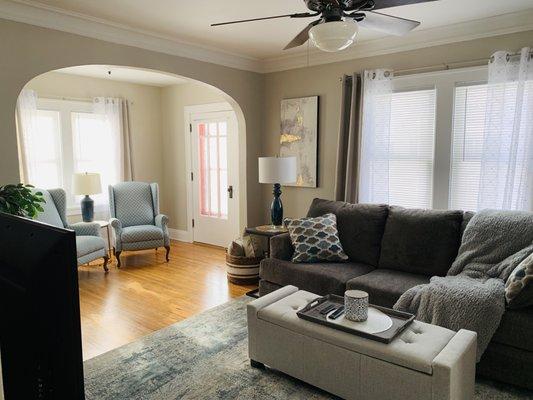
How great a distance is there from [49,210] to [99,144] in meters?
1.59

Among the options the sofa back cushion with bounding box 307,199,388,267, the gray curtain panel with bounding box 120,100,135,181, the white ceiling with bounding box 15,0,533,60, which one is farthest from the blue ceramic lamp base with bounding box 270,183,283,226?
the gray curtain panel with bounding box 120,100,135,181

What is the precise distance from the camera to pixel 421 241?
330cm

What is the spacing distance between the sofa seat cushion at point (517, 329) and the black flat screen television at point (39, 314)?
Result: 8.02 ft

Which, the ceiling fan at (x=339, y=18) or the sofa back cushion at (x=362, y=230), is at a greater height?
the ceiling fan at (x=339, y=18)

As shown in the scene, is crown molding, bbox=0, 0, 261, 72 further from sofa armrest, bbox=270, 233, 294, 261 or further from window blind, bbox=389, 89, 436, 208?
sofa armrest, bbox=270, 233, 294, 261

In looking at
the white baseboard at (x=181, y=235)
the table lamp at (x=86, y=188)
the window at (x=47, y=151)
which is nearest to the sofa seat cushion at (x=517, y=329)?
the table lamp at (x=86, y=188)

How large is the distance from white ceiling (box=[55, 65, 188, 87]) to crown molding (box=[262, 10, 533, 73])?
1552mm

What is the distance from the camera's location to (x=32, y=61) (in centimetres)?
317

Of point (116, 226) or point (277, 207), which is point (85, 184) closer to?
point (116, 226)

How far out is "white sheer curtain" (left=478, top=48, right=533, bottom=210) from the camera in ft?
11.0

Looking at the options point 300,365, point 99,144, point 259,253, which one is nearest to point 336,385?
point 300,365

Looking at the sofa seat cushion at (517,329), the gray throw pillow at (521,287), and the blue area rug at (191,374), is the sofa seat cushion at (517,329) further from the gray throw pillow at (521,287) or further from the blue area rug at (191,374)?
the blue area rug at (191,374)

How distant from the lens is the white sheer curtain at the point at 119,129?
5751 millimetres

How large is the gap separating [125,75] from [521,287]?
5186 mm
